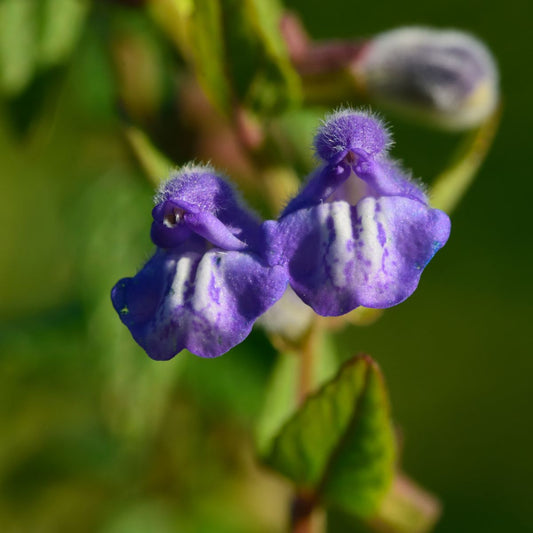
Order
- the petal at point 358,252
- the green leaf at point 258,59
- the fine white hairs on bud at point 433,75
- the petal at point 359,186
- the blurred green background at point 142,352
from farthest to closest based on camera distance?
the blurred green background at point 142,352 → the fine white hairs on bud at point 433,75 → the green leaf at point 258,59 → the petal at point 359,186 → the petal at point 358,252

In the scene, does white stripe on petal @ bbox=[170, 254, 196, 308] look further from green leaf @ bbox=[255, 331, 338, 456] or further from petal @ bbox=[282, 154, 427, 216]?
green leaf @ bbox=[255, 331, 338, 456]

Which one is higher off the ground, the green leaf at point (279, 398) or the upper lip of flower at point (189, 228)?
the upper lip of flower at point (189, 228)

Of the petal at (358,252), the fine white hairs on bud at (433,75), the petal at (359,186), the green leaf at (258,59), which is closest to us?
the petal at (358,252)

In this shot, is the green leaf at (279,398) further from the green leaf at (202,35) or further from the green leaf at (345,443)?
the green leaf at (202,35)

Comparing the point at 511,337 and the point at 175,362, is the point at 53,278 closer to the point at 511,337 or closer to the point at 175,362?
the point at 175,362

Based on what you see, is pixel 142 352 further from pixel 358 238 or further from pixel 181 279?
pixel 358 238

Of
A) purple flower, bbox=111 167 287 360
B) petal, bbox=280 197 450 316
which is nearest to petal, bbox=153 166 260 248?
purple flower, bbox=111 167 287 360

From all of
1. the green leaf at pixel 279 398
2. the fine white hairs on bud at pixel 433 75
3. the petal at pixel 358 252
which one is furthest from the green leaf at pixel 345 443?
the fine white hairs on bud at pixel 433 75

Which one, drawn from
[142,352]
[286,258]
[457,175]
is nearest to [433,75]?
[457,175]
